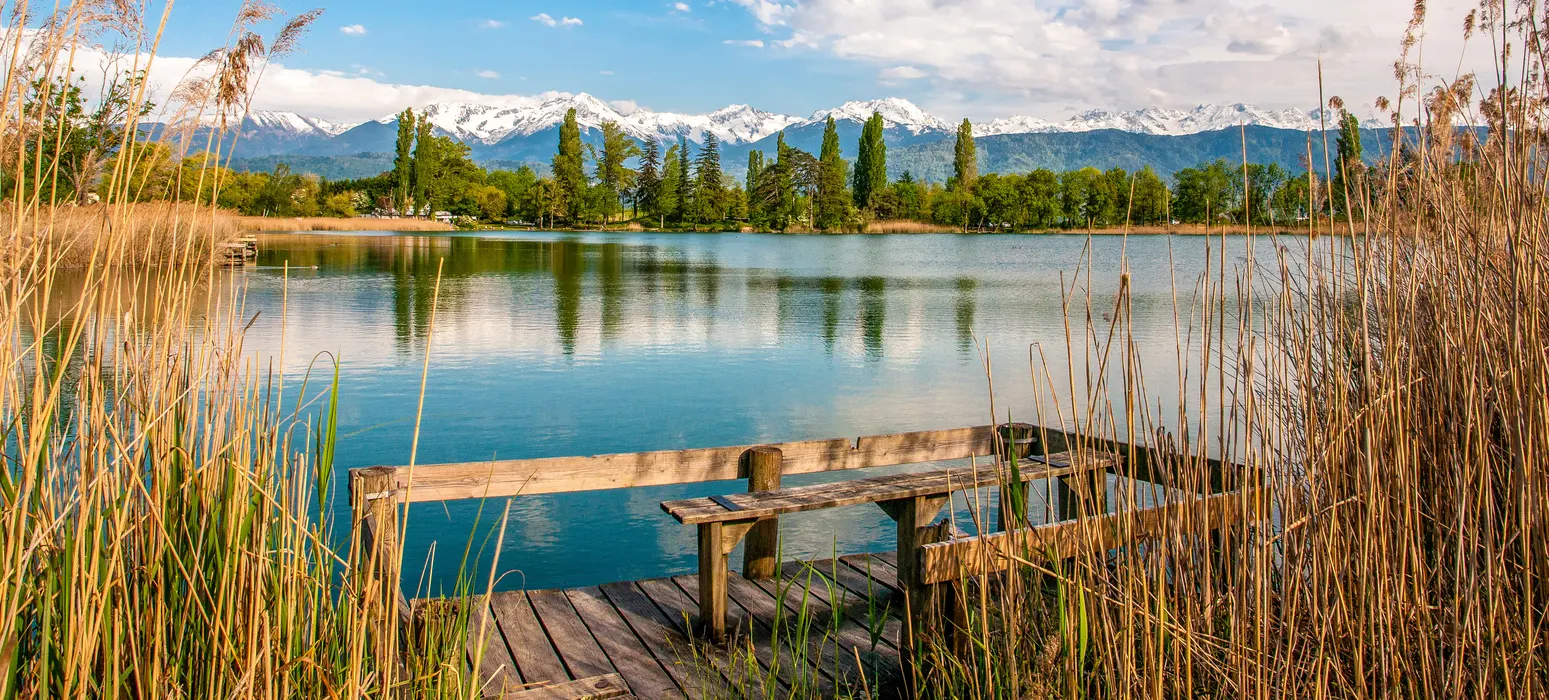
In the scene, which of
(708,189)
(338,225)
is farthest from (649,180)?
(338,225)

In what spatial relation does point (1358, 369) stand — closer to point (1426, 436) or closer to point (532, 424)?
point (1426, 436)

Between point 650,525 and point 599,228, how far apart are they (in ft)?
240

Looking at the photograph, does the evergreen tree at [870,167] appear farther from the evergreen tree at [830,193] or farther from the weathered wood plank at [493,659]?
the weathered wood plank at [493,659]

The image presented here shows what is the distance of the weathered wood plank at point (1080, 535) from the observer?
78.6 inches

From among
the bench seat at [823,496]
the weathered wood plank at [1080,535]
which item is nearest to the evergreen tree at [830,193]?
the bench seat at [823,496]

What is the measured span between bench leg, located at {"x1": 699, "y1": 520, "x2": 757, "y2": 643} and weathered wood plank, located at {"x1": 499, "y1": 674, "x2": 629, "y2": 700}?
503 millimetres

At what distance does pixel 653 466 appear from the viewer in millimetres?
4004

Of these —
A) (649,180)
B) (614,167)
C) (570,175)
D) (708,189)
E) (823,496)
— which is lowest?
(823,496)

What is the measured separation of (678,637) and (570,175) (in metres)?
76.2

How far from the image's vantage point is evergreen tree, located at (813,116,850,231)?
7781 cm

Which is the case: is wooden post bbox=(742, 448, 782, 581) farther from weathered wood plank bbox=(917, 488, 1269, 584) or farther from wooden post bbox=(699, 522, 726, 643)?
weathered wood plank bbox=(917, 488, 1269, 584)

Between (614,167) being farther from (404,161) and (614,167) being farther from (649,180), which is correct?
(404,161)

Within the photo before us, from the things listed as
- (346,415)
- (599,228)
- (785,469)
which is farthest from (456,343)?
(599,228)

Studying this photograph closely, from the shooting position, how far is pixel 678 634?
11.6 ft
